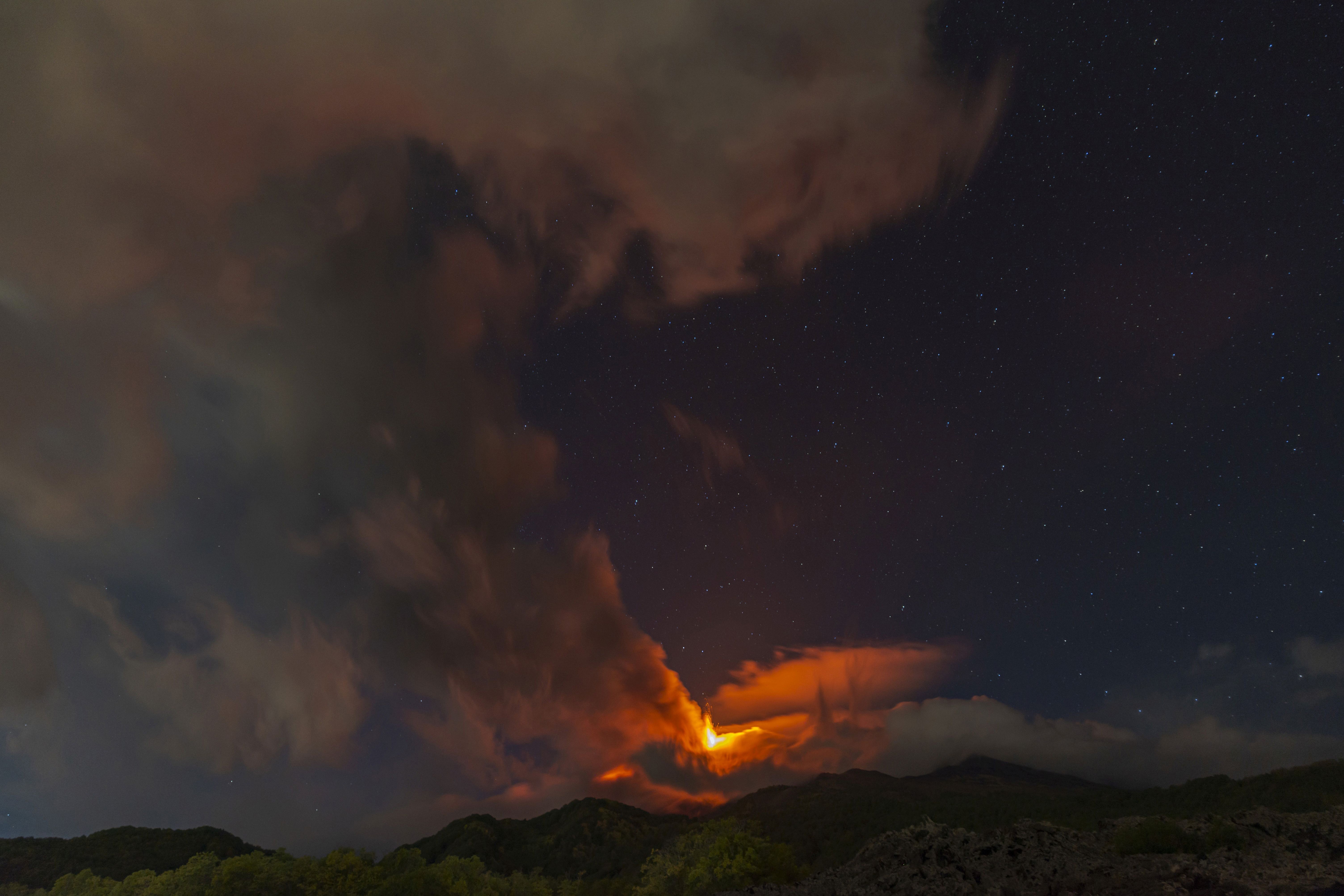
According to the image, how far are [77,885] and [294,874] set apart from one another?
6259cm

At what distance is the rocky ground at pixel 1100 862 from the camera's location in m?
26.5

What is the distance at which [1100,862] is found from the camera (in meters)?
Answer: 32.2

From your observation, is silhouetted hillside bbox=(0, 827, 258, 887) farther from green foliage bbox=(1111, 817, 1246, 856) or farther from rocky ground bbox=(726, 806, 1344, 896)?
green foliage bbox=(1111, 817, 1246, 856)

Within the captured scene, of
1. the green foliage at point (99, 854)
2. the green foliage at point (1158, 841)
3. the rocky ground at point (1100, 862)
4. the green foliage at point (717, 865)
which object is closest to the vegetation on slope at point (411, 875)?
the green foliage at point (717, 865)

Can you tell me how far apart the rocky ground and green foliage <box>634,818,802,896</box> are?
34.0 ft

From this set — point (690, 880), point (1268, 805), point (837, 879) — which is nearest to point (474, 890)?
point (690, 880)

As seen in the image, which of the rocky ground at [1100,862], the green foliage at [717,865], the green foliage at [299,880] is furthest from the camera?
the green foliage at [299,880]

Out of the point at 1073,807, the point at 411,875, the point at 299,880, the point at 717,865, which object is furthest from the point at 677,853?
the point at 1073,807

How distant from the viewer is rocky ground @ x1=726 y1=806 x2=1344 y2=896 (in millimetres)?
26531

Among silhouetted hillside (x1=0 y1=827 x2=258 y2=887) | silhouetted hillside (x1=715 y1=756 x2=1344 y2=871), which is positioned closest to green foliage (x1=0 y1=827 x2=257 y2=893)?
silhouetted hillside (x1=0 y1=827 x2=258 y2=887)

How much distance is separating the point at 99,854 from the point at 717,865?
622ft

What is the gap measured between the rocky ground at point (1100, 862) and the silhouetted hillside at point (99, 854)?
474ft

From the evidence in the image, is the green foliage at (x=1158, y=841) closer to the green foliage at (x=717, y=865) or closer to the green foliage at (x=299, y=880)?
the green foliage at (x=717, y=865)

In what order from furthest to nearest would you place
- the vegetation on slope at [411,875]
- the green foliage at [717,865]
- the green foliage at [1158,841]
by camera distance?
the vegetation on slope at [411,875]
the green foliage at [717,865]
the green foliage at [1158,841]
